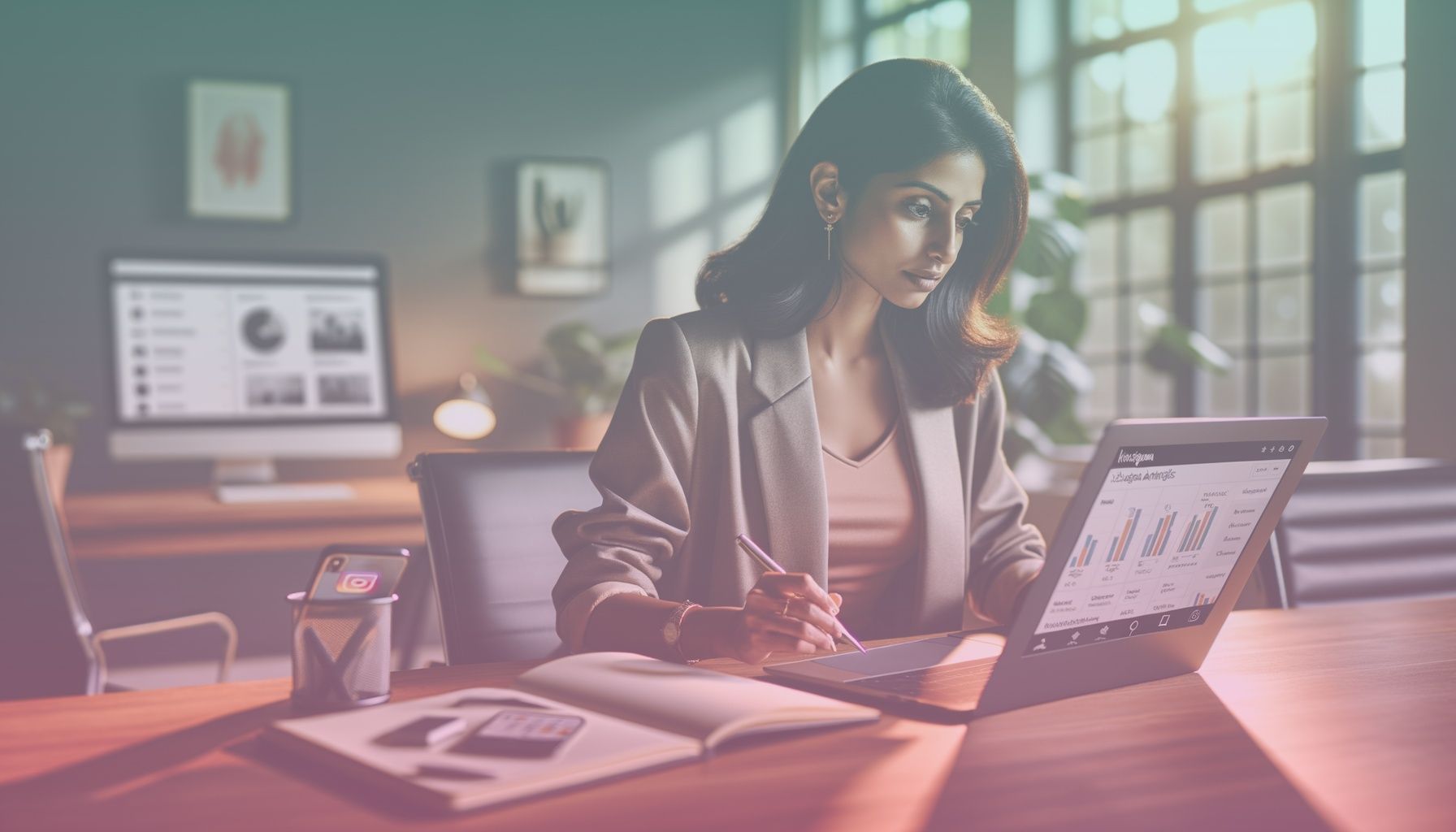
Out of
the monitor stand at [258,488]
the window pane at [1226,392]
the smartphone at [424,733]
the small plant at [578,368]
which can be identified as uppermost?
the small plant at [578,368]

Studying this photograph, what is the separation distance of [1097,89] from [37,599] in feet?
11.7

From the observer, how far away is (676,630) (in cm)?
109

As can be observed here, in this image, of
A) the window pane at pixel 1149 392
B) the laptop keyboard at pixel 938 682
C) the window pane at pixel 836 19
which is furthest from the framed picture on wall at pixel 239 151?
the laptop keyboard at pixel 938 682

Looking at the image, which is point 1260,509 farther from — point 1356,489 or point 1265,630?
point 1356,489

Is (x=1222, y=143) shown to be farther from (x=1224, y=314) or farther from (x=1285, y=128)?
(x=1224, y=314)

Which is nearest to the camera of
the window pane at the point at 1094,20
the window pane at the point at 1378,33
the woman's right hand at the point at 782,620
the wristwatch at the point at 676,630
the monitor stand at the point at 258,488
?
the woman's right hand at the point at 782,620

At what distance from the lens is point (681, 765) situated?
2.54 feet

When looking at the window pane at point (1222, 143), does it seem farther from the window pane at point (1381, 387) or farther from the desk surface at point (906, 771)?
the desk surface at point (906, 771)

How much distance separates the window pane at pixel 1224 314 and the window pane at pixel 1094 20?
970mm

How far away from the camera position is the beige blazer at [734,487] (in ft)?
4.30

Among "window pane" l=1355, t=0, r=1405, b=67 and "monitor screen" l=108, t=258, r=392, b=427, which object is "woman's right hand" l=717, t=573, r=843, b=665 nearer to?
"monitor screen" l=108, t=258, r=392, b=427

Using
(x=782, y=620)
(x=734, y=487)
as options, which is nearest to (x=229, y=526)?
(x=734, y=487)

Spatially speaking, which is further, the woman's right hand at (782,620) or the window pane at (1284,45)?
the window pane at (1284,45)

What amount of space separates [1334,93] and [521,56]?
8.68ft
